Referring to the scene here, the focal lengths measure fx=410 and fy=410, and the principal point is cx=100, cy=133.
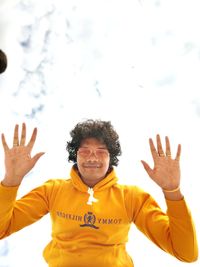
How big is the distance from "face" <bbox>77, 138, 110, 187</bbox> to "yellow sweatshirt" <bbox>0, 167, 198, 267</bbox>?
37 millimetres

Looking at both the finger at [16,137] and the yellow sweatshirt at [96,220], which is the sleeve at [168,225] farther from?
the finger at [16,137]

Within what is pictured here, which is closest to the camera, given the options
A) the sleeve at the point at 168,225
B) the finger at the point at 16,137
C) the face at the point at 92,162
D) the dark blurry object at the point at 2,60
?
the dark blurry object at the point at 2,60

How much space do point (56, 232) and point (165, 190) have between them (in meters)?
0.49

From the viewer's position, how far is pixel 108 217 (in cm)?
162

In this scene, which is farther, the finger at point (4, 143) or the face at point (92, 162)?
the face at point (92, 162)

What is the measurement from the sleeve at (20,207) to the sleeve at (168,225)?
14.8 inches

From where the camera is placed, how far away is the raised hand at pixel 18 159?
60.3 inches

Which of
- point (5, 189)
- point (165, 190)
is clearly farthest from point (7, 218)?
point (165, 190)

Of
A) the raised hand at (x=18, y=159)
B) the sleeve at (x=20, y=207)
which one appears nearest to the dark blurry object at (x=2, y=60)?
the raised hand at (x=18, y=159)

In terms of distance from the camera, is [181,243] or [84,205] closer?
[181,243]

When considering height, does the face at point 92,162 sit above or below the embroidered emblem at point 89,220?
above

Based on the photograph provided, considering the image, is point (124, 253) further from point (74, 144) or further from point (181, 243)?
point (74, 144)

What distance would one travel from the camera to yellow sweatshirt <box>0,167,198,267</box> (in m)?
1.49

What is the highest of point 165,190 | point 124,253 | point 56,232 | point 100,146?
point 100,146
